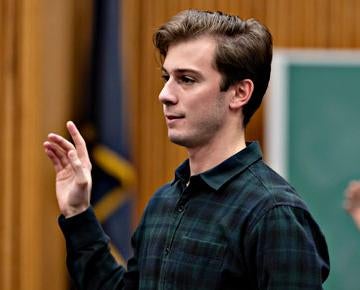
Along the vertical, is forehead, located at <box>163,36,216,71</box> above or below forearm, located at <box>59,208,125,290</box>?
above

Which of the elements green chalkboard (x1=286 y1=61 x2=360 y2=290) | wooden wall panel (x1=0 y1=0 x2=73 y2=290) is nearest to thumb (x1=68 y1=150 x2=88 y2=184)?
wooden wall panel (x1=0 y1=0 x2=73 y2=290)

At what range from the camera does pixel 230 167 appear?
145 cm

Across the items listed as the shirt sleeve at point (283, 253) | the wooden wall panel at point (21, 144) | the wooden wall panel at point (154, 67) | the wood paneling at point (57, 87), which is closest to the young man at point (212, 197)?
the shirt sleeve at point (283, 253)

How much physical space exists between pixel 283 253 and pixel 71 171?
467mm

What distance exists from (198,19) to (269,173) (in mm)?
286

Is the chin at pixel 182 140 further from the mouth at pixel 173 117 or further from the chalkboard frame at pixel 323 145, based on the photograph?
the chalkboard frame at pixel 323 145

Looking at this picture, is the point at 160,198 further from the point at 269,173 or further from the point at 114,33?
the point at 114,33

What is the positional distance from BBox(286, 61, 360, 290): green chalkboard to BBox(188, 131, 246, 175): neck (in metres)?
1.82

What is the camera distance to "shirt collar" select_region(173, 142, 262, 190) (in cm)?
143

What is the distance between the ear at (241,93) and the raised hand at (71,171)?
0.30 m

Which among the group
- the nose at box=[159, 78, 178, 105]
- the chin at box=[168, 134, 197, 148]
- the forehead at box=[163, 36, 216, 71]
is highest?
the forehead at box=[163, 36, 216, 71]

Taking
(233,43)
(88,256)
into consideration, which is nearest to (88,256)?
(88,256)

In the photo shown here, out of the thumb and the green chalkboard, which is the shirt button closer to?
the thumb

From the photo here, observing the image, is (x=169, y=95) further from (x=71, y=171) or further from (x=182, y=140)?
(x=71, y=171)
